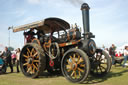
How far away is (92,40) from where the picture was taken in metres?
5.55

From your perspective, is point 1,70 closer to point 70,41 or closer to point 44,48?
point 44,48

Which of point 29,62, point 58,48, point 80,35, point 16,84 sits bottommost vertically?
point 16,84

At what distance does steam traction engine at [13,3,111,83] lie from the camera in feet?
16.4

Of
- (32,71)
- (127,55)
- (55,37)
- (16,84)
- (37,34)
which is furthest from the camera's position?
(127,55)

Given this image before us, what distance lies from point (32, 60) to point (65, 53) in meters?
1.82

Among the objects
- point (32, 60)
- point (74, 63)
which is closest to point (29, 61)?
point (32, 60)

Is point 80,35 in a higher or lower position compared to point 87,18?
lower

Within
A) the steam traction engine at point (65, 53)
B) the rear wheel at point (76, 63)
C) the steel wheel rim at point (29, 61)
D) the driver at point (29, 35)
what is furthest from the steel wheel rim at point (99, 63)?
the driver at point (29, 35)

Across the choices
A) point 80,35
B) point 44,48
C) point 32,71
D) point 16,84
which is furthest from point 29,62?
point 80,35

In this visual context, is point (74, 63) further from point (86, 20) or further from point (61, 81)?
point (86, 20)

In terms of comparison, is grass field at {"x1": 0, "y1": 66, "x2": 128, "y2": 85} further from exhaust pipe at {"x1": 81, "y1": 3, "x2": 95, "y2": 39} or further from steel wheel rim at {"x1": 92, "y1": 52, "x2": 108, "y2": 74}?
exhaust pipe at {"x1": 81, "y1": 3, "x2": 95, "y2": 39}

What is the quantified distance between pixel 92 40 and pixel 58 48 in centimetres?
140

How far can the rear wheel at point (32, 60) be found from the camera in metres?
5.79

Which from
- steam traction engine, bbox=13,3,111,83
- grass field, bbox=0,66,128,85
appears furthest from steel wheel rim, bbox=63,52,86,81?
grass field, bbox=0,66,128,85
